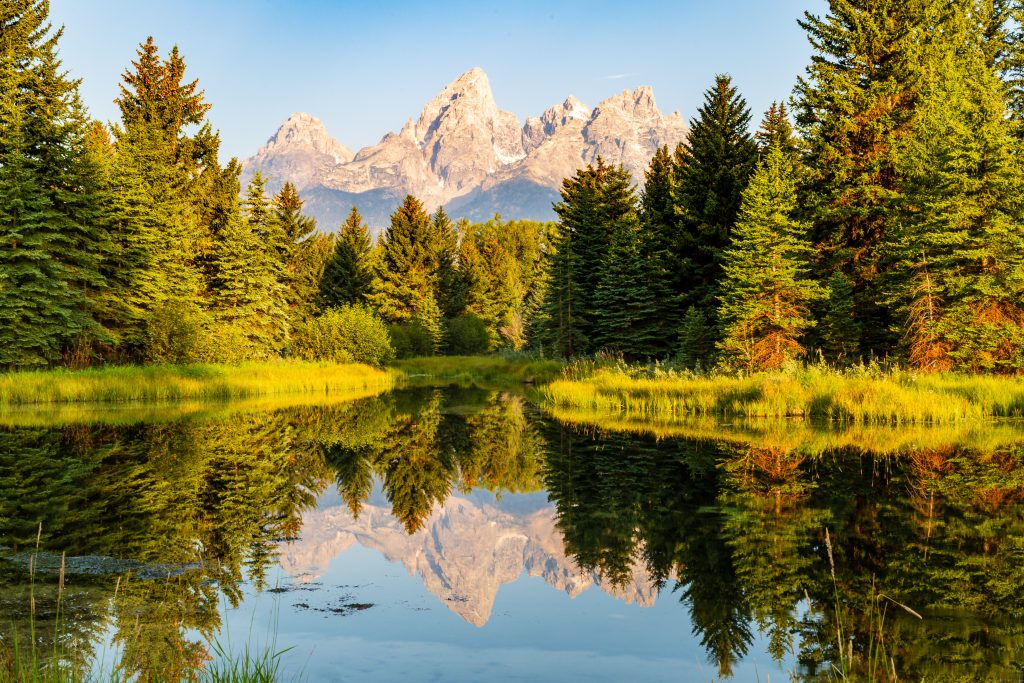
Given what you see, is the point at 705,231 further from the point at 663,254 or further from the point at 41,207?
the point at 41,207

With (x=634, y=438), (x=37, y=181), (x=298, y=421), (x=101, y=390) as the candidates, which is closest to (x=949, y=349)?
(x=634, y=438)

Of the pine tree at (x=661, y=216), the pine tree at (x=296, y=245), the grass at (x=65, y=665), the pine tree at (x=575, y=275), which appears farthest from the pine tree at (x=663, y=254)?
the grass at (x=65, y=665)

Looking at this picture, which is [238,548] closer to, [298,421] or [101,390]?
[298,421]

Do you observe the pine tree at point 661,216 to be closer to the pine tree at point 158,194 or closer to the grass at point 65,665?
the pine tree at point 158,194

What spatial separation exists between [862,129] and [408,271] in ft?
165

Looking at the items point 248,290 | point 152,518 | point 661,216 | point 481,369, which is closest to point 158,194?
point 248,290

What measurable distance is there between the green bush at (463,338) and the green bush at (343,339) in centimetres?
2370

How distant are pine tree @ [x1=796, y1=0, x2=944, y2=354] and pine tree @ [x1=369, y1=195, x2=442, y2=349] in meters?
43.4

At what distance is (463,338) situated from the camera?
3061 inches

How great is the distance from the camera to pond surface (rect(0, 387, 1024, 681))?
21.3 ft

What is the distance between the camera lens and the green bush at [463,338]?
77.6m

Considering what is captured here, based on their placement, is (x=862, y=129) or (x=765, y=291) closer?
(x=765, y=291)

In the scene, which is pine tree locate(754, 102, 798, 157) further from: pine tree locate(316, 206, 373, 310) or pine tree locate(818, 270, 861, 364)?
pine tree locate(316, 206, 373, 310)

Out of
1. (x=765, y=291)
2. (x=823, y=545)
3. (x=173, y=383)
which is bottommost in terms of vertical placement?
(x=823, y=545)
